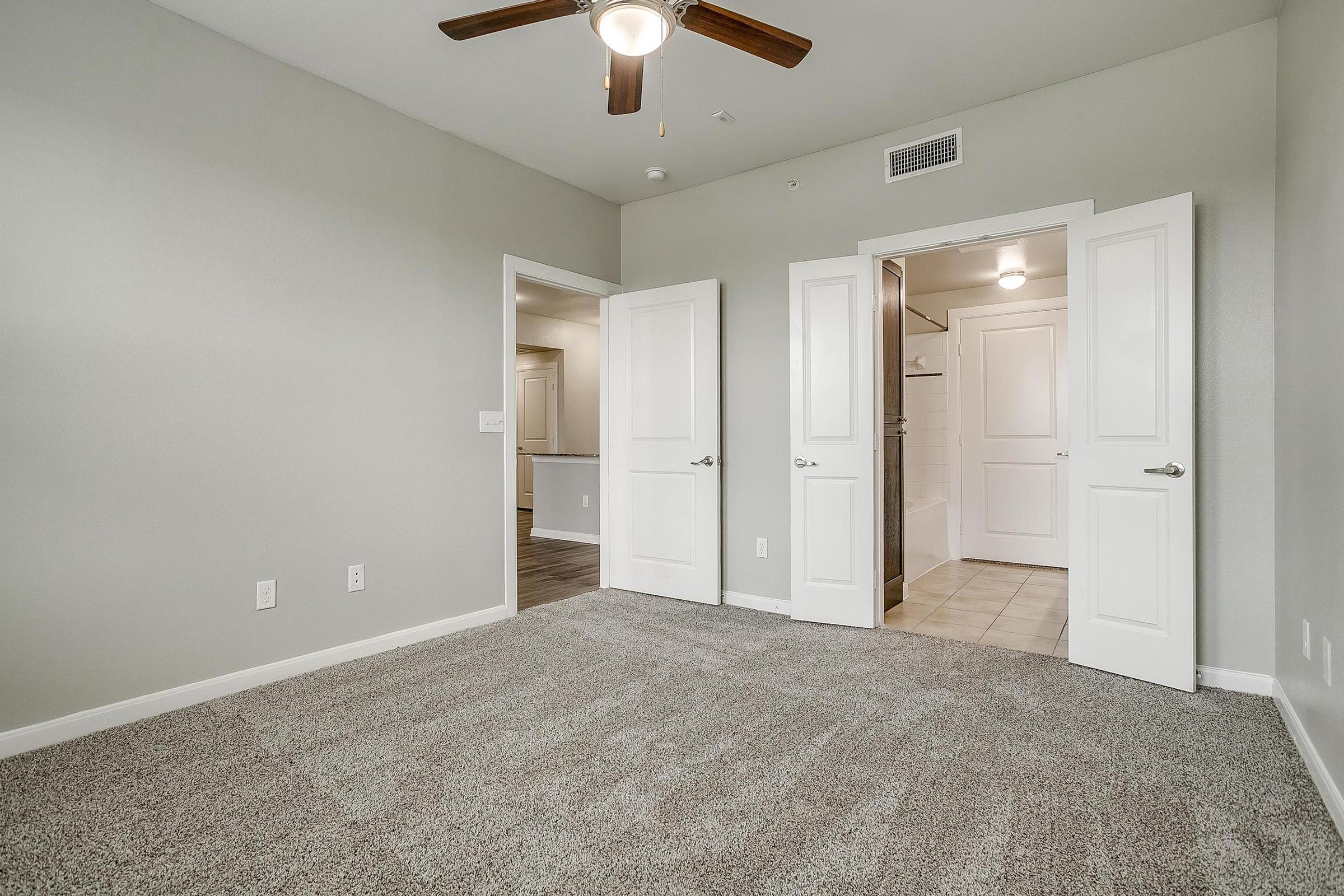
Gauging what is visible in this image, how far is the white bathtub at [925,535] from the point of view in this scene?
493cm

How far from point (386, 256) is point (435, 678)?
204 centimetres

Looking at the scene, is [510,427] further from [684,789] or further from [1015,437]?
[1015,437]

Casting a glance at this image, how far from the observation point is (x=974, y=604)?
420 centimetres

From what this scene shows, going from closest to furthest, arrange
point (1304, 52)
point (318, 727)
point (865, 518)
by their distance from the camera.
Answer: point (1304, 52)
point (318, 727)
point (865, 518)

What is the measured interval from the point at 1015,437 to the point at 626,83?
4850mm

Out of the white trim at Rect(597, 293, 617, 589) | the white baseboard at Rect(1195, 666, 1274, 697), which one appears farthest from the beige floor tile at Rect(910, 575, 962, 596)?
the white trim at Rect(597, 293, 617, 589)

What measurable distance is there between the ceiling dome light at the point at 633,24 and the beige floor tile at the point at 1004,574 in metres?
4.52

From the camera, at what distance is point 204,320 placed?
2.63 m

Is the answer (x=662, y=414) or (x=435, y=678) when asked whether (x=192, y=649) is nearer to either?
(x=435, y=678)

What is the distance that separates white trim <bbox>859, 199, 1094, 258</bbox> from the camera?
3049 millimetres

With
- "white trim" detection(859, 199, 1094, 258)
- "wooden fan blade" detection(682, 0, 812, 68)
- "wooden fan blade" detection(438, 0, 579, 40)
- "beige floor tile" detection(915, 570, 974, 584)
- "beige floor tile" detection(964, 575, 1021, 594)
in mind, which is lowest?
"beige floor tile" detection(915, 570, 974, 584)

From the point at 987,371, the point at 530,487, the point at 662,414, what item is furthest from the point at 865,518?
the point at 530,487

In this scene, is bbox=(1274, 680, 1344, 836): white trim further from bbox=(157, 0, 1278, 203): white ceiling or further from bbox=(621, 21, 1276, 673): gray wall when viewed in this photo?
bbox=(157, 0, 1278, 203): white ceiling

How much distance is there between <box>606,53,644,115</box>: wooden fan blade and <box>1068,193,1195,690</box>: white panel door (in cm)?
205
